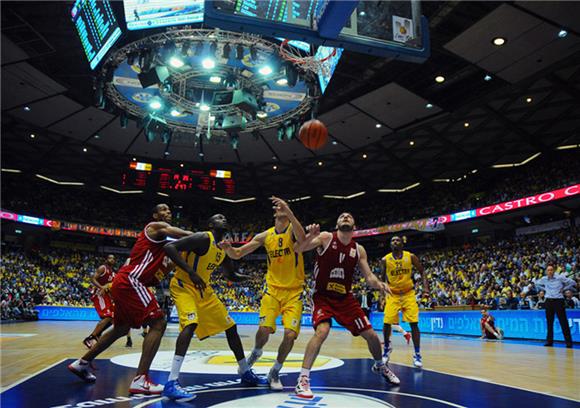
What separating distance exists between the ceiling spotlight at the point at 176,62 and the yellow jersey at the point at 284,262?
1057 centimetres

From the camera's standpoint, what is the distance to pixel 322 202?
39.8 meters

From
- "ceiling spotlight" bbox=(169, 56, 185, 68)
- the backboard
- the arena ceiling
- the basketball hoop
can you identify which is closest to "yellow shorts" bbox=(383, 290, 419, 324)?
the backboard

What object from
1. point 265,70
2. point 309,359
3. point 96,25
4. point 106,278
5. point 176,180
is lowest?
point 309,359

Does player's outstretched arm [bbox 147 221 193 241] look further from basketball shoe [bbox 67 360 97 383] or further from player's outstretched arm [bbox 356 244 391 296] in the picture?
player's outstretched arm [bbox 356 244 391 296]

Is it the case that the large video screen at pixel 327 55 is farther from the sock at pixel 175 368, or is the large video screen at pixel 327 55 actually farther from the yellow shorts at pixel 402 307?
the sock at pixel 175 368

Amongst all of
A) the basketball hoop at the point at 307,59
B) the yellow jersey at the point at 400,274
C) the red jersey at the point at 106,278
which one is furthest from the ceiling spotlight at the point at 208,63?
the yellow jersey at the point at 400,274

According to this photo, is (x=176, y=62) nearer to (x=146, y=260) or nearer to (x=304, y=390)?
(x=146, y=260)

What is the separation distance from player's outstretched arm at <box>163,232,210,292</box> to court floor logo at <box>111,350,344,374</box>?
6.10ft

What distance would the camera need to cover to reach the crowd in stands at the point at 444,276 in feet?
62.5

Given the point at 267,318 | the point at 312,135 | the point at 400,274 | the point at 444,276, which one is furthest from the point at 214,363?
the point at 444,276

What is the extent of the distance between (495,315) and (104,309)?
12.0 meters

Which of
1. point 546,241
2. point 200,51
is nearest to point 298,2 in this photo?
point 200,51

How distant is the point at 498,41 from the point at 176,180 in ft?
51.3

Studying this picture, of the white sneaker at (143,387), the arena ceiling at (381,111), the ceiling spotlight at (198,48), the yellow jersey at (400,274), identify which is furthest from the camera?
the arena ceiling at (381,111)
